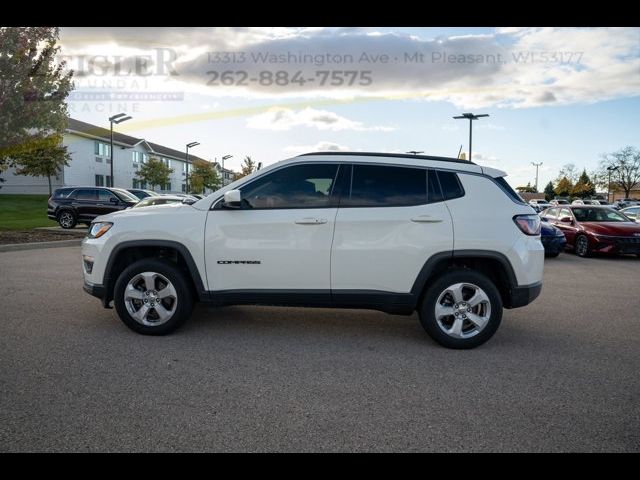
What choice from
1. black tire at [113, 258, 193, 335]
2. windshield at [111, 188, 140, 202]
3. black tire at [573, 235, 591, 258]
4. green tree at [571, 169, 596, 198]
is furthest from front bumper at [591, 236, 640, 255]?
green tree at [571, 169, 596, 198]

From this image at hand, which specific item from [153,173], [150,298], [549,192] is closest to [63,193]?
[150,298]

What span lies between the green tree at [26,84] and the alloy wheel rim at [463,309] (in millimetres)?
14562

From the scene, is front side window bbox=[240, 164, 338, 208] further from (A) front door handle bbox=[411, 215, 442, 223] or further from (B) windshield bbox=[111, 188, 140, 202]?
(B) windshield bbox=[111, 188, 140, 202]

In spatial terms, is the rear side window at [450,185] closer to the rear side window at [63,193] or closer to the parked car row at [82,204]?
the parked car row at [82,204]

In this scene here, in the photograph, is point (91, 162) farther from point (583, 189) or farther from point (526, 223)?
point (583, 189)

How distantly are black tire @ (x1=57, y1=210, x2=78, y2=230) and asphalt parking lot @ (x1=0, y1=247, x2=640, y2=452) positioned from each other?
1385 centimetres

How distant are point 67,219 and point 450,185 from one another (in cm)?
1818

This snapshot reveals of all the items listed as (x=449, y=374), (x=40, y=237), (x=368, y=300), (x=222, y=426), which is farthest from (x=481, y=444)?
(x=40, y=237)

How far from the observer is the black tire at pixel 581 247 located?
43.5 feet

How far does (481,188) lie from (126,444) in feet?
12.7

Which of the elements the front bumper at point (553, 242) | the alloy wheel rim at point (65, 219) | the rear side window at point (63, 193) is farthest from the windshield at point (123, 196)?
the front bumper at point (553, 242)

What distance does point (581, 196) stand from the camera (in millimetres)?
92250

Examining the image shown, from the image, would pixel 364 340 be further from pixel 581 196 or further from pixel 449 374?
pixel 581 196
